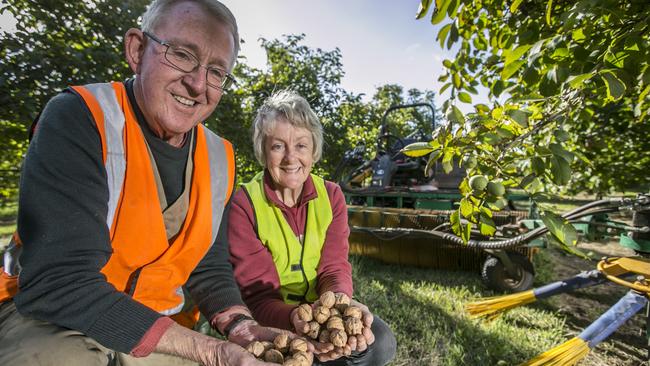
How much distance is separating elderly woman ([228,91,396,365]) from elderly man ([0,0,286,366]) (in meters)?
0.13

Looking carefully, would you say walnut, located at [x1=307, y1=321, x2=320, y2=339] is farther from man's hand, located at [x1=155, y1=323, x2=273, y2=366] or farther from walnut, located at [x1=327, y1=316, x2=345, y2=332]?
man's hand, located at [x1=155, y1=323, x2=273, y2=366]

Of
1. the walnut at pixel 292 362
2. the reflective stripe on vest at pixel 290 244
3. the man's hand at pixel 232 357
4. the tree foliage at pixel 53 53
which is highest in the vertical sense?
the tree foliage at pixel 53 53

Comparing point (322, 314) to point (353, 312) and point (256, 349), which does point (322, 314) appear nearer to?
point (353, 312)

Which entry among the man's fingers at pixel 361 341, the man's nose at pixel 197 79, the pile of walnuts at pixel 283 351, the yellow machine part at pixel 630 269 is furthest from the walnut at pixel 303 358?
the yellow machine part at pixel 630 269

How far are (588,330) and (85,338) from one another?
8.30 ft

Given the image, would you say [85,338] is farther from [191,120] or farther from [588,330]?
[588,330]

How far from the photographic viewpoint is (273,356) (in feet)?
3.79

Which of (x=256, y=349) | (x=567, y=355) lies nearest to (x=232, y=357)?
(x=256, y=349)

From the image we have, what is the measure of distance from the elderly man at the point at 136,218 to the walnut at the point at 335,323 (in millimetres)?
249

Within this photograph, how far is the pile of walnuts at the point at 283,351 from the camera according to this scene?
3.77ft

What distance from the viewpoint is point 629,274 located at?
2020 millimetres

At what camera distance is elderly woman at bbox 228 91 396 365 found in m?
1.72

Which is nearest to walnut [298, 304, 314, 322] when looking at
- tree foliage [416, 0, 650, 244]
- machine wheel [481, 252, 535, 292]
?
tree foliage [416, 0, 650, 244]

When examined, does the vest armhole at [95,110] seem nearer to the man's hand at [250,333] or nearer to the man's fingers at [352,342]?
the man's hand at [250,333]
